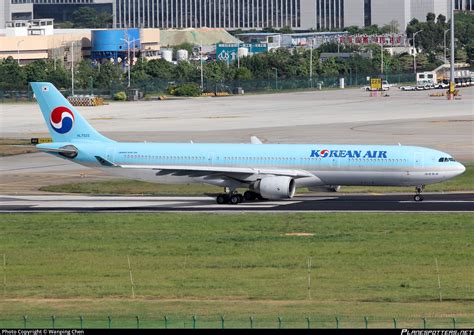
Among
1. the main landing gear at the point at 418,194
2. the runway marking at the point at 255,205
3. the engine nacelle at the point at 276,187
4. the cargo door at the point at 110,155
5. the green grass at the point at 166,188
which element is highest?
the cargo door at the point at 110,155

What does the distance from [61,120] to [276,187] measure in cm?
1430

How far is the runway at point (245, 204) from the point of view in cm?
6462

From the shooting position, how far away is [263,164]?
67625mm

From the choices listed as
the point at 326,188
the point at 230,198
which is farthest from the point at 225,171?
the point at 326,188

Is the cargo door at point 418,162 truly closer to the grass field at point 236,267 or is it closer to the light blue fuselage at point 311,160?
the light blue fuselage at point 311,160

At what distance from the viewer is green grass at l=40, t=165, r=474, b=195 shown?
7494cm

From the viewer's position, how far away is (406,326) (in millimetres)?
31438

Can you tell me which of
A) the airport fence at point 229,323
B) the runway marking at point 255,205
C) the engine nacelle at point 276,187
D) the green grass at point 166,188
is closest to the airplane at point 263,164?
the engine nacelle at point 276,187

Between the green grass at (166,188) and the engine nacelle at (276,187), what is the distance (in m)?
7.62

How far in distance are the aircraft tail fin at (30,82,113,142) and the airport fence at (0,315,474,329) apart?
121 feet

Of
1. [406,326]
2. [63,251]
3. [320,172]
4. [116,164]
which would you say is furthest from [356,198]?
[406,326]

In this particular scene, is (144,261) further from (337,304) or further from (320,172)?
(320,172)

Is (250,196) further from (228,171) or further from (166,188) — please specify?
(166,188)

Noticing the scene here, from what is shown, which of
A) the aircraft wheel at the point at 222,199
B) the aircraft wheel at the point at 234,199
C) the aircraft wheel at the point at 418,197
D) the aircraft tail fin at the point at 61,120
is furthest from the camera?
the aircraft tail fin at the point at 61,120
